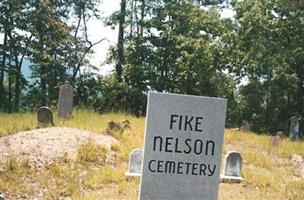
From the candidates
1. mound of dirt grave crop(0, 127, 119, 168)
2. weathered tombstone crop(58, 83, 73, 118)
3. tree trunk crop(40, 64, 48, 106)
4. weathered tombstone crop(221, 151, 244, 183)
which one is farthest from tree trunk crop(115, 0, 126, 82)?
weathered tombstone crop(221, 151, 244, 183)

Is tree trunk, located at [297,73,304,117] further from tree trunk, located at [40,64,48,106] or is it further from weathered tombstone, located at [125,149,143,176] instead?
weathered tombstone, located at [125,149,143,176]

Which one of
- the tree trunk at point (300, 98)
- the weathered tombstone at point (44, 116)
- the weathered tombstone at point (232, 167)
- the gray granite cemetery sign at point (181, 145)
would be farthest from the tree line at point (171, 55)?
the gray granite cemetery sign at point (181, 145)

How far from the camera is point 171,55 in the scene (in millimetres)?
32062

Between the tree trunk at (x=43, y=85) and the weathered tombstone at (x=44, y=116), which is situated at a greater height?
the tree trunk at (x=43, y=85)

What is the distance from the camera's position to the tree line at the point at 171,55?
29234 millimetres

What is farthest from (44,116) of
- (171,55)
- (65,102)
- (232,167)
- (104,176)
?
(171,55)

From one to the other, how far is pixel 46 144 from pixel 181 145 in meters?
6.60

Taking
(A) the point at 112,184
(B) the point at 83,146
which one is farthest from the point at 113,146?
(A) the point at 112,184

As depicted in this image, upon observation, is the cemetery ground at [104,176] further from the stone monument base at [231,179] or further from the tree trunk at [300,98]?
the tree trunk at [300,98]

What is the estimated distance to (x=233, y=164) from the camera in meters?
11.4

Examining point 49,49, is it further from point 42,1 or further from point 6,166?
point 6,166

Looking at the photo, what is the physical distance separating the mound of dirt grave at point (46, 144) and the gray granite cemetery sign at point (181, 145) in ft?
17.8

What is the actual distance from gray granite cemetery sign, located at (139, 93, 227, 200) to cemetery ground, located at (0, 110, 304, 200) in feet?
10.0

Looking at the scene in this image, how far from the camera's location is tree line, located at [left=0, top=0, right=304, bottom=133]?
1151 inches
